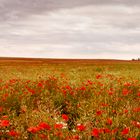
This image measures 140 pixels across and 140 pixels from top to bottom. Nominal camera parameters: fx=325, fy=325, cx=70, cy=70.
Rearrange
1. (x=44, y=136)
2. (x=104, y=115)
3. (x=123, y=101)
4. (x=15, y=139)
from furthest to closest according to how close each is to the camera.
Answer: (x=123, y=101), (x=104, y=115), (x=15, y=139), (x=44, y=136)

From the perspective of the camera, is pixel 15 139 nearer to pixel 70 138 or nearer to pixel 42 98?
pixel 70 138

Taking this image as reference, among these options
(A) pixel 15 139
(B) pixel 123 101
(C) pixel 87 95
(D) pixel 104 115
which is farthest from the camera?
(C) pixel 87 95

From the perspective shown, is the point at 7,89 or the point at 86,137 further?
the point at 7,89

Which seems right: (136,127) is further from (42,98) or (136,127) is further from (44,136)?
(42,98)

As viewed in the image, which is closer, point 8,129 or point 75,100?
point 8,129

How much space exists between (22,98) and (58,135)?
379cm

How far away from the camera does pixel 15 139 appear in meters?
5.21

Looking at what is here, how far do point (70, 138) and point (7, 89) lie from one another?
4.83 m

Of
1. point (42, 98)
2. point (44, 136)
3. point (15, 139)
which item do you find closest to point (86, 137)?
point (44, 136)

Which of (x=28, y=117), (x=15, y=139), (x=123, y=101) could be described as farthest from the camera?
(x=123, y=101)

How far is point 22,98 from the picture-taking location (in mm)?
8539

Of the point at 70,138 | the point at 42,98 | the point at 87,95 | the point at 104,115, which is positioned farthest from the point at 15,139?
the point at 87,95

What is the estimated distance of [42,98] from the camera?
8.53m

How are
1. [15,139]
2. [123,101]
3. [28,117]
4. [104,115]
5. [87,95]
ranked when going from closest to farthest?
[15,139] → [104,115] → [28,117] → [123,101] → [87,95]
